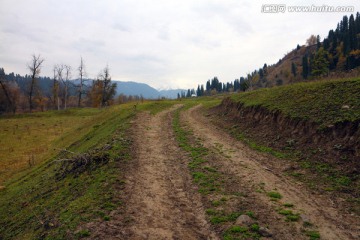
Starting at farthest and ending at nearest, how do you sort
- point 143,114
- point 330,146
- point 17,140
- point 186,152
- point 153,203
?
point 17,140 → point 143,114 → point 186,152 → point 330,146 → point 153,203

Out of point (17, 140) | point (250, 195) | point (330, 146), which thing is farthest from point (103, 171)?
point (17, 140)

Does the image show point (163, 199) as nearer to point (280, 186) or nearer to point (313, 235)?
point (280, 186)

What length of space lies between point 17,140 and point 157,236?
132ft

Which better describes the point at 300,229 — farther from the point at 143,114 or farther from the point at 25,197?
the point at 143,114

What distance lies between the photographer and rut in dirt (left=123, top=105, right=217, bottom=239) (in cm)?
971

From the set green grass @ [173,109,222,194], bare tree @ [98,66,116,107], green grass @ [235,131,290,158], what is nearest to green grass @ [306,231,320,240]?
green grass @ [173,109,222,194]

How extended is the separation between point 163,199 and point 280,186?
561 centimetres

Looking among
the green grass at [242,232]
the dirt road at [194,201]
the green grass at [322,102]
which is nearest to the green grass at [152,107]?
the green grass at [322,102]

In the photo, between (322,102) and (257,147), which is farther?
(257,147)

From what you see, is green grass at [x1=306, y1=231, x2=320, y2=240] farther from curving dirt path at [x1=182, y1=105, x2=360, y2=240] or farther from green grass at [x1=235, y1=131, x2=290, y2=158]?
green grass at [x1=235, y1=131, x2=290, y2=158]

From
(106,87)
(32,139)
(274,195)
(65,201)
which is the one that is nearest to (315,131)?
(274,195)

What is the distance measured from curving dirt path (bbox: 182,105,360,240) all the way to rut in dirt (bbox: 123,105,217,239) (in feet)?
9.33

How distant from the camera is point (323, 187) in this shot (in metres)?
12.3

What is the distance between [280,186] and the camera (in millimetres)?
12734
